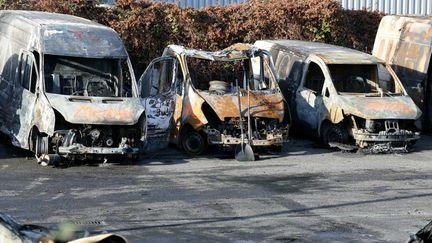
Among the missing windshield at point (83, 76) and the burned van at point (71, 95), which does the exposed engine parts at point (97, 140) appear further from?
the missing windshield at point (83, 76)

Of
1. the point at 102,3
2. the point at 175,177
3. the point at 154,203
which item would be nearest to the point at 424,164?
the point at 175,177

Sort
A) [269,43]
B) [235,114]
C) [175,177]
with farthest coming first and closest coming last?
[269,43], [235,114], [175,177]

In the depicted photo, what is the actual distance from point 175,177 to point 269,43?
22.7ft

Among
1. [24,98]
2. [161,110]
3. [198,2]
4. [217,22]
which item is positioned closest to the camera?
[24,98]

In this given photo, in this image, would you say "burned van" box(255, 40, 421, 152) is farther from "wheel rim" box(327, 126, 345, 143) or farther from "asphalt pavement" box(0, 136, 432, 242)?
→ "asphalt pavement" box(0, 136, 432, 242)

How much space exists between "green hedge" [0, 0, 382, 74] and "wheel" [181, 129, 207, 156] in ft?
16.0

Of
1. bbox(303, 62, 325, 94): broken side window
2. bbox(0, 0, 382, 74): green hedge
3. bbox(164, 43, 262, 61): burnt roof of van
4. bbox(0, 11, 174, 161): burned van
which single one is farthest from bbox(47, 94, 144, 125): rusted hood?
bbox(0, 0, 382, 74): green hedge

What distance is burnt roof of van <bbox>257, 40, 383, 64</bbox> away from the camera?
58.7 ft

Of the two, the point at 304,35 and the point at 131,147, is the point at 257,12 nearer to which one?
the point at 304,35

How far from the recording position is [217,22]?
21.7 meters

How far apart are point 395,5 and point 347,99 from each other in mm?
10992

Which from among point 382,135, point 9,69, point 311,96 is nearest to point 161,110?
point 9,69

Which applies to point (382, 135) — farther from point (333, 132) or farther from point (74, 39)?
point (74, 39)

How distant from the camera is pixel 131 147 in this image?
1495 cm
